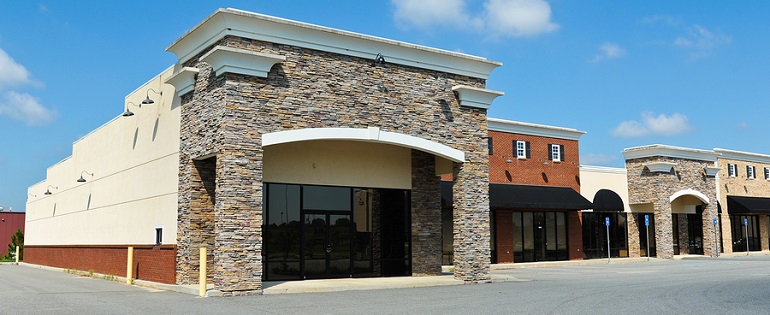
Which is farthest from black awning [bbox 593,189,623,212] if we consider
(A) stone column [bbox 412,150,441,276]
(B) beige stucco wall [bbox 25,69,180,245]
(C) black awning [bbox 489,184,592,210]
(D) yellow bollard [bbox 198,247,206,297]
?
(D) yellow bollard [bbox 198,247,206,297]

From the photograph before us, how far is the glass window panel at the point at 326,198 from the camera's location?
22031 mm

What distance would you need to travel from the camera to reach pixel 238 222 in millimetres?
17938

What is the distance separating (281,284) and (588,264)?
798 inches

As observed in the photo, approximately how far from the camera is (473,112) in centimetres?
2300

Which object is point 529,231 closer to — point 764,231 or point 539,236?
point 539,236

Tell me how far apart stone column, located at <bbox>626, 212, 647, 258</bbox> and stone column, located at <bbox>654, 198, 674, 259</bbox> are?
1042mm

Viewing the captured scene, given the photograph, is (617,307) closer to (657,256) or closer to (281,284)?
(281,284)

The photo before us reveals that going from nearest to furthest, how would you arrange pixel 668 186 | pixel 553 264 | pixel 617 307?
pixel 617 307 → pixel 553 264 → pixel 668 186

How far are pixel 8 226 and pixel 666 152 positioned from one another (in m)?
48.3

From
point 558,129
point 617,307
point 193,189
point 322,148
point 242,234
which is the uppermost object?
point 558,129

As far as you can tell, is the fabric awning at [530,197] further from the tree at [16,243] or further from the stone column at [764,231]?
the tree at [16,243]

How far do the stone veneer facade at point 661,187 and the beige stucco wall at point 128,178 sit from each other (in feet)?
92.6

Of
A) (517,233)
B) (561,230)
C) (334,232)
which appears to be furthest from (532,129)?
(334,232)

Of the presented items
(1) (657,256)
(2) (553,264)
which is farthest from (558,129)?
(1) (657,256)
